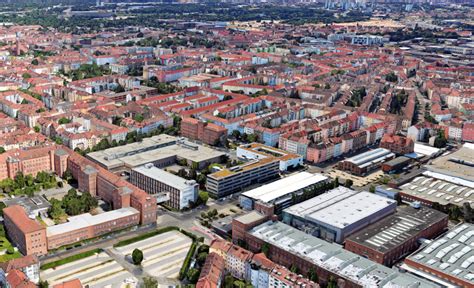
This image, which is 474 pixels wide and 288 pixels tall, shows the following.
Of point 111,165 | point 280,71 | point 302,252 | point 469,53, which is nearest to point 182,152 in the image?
point 111,165

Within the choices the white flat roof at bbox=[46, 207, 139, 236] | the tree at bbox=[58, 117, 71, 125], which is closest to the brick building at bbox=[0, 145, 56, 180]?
the white flat roof at bbox=[46, 207, 139, 236]

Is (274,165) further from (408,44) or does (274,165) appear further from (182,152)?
(408,44)

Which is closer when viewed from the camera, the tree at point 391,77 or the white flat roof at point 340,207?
the white flat roof at point 340,207

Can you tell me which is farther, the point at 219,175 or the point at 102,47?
the point at 102,47

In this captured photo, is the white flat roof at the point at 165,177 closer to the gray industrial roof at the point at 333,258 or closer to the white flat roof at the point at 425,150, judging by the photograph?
the gray industrial roof at the point at 333,258

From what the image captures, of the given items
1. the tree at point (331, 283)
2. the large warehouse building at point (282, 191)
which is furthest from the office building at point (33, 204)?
the tree at point (331, 283)

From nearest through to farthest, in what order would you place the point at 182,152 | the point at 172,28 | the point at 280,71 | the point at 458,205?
the point at 458,205 < the point at 182,152 < the point at 280,71 < the point at 172,28
